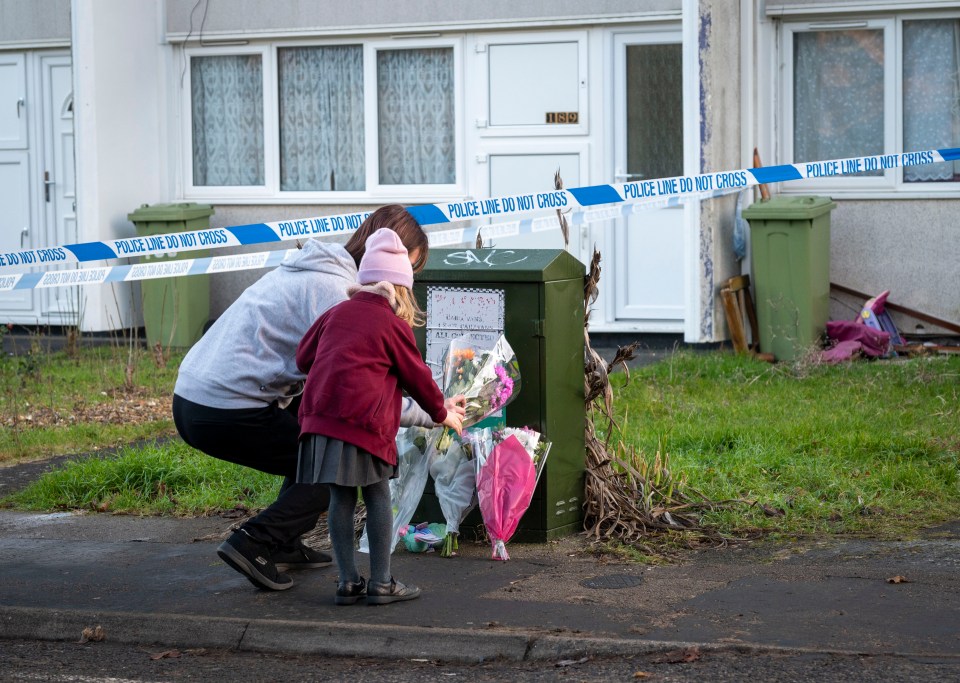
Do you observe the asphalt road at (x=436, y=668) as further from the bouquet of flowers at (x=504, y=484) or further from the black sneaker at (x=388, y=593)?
the bouquet of flowers at (x=504, y=484)

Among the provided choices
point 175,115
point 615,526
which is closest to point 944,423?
point 615,526

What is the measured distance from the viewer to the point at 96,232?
44.3ft

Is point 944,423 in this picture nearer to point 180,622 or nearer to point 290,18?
point 180,622

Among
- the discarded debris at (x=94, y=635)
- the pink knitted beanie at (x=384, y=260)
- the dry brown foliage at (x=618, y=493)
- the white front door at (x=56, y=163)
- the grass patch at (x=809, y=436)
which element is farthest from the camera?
the white front door at (x=56, y=163)

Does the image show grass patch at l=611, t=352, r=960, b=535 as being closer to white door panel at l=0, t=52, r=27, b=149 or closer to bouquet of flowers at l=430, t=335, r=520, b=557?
bouquet of flowers at l=430, t=335, r=520, b=557

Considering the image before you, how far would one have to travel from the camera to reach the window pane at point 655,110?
497 inches

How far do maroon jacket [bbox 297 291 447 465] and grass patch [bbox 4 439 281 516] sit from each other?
2175mm

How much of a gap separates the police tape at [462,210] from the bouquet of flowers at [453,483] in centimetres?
270

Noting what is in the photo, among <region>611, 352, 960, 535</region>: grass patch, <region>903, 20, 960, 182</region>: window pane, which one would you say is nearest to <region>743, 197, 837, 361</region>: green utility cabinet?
<region>611, 352, 960, 535</region>: grass patch

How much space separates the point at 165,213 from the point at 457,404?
8.35 meters

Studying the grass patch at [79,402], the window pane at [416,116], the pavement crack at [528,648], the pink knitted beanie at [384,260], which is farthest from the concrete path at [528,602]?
the window pane at [416,116]

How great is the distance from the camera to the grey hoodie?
5516 mm

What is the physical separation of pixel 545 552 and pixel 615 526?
0.38 metres

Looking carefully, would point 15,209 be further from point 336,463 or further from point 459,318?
point 336,463
